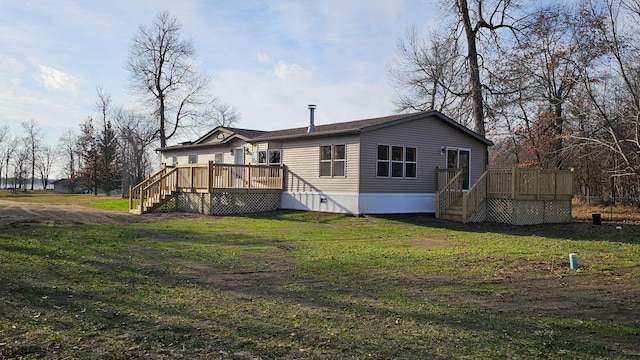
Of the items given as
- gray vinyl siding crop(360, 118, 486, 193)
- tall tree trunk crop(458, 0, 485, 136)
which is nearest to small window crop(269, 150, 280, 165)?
gray vinyl siding crop(360, 118, 486, 193)

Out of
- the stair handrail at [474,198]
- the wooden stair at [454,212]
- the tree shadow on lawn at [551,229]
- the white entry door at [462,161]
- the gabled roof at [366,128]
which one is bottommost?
the tree shadow on lawn at [551,229]

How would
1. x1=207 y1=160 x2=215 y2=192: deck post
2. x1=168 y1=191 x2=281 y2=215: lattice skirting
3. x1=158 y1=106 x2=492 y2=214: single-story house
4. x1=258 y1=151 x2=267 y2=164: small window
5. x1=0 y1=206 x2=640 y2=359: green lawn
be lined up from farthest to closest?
x1=258 y1=151 x2=267 y2=164: small window, x1=168 y1=191 x2=281 y2=215: lattice skirting, x1=207 y1=160 x2=215 y2=192: deck post, x1=158 y1=106 x2=492 y2=214: single-story house, x1=0 y1=206 x2=640 y2=359: green lawn

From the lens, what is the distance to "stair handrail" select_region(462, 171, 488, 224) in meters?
18.4

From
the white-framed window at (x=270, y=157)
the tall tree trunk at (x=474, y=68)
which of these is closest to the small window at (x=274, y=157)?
the white-framed window at (x=270, y=157)

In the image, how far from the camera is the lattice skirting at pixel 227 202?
2050cm

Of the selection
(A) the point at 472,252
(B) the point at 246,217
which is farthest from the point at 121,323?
(B) the point at 246,217

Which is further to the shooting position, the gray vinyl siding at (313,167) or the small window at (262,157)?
the small window at (262,157)

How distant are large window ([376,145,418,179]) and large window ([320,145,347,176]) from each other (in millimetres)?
1399

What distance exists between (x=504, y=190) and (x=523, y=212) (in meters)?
1.08

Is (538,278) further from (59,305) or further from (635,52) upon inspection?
(635,52)

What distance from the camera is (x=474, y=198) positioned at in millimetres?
Answer: 18812

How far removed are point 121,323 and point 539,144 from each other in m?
27.9

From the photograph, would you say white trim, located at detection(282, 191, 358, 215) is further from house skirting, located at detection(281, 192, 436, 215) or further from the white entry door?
the white entry door

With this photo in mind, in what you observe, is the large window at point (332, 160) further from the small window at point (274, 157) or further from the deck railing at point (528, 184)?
the deck railing at point (528, 184)
